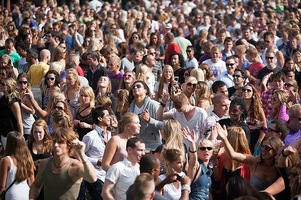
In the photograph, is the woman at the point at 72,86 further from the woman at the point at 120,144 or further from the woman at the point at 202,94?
the woman at the point at 120,144

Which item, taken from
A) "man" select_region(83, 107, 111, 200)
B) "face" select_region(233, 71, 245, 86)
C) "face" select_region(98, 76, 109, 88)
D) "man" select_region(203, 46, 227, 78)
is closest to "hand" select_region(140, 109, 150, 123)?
"man" select_region(83, 107, 111, 200)

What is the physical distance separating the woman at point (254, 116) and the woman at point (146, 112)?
127 cm

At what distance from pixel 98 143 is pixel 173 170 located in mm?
1959

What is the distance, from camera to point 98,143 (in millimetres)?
10508

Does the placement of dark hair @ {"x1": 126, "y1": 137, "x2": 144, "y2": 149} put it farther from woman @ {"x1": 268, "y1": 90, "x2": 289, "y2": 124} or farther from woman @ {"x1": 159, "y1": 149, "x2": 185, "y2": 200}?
woman @ {"x1": 268, "y1": 90, "x2": 289, "y2": 124}

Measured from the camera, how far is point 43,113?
12398mm

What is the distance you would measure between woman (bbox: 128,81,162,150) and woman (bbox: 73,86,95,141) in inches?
22.4

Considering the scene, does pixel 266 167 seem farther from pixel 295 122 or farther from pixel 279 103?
pixel 279 103

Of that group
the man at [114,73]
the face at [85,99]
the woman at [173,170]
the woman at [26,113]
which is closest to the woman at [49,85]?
the woman at [26,113]

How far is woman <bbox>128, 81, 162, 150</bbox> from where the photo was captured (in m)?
11.3

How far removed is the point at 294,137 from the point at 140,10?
17028 millimetres

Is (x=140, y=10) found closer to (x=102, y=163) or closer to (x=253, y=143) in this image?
(x=253, y=143)

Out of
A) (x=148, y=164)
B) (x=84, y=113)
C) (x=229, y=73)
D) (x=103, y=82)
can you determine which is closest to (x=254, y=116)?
(x=84, y=113)

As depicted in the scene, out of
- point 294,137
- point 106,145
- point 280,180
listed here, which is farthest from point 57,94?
point 280,180
